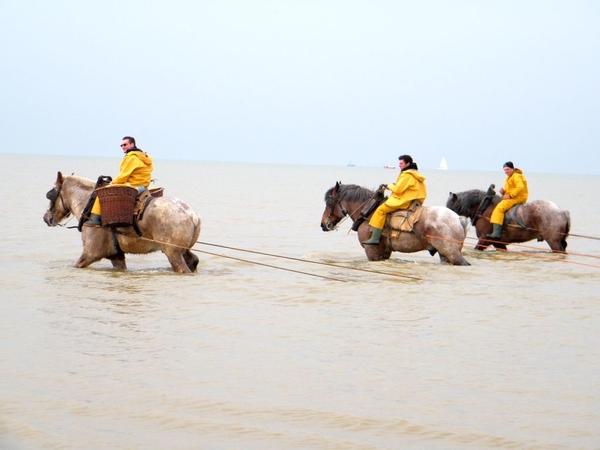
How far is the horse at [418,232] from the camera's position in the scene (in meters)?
14.3

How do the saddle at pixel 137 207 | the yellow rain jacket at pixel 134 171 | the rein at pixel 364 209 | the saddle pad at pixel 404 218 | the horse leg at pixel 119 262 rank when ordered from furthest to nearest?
the rein at pixel 364 209 → the saddle pad at pixel 404 218 → the horse leg at pixel 119 262 → the yellow rain jacket at pixel 134 171 → the saddle at pixel 137 207

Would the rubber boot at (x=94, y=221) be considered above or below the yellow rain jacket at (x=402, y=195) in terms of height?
below

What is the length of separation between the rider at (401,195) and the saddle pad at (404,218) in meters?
0.09

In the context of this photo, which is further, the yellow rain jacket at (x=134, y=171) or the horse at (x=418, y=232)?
the horse at (x=418, y=232)

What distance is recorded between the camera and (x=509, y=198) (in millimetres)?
17656

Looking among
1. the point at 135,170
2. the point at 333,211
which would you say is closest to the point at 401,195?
the point at 333,211

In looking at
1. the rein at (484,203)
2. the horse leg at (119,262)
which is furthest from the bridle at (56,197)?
the rein at (484,203)

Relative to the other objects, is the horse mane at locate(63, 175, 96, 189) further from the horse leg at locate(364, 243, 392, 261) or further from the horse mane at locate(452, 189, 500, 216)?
the horse mane at locate(452, 189, 500, 216)

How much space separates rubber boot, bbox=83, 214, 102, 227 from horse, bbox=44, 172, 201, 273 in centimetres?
12

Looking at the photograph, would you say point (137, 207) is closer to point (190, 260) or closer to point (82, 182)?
point (190, 260)

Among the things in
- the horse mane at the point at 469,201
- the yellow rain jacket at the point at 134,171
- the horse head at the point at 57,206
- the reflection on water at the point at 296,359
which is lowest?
the reflection on water at the point at 296,359

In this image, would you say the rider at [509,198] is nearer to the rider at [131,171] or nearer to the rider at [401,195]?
the rider at [401,195]

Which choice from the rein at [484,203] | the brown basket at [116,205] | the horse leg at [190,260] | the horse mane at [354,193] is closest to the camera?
the brown basket at [116,205]

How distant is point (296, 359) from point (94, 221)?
5606 mm
